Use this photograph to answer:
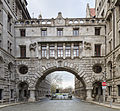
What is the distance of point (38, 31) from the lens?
3509 centimetres

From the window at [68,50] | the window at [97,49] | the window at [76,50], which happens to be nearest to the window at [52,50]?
the window at [68,50]

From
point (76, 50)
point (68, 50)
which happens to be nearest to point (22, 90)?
point (68, 50)

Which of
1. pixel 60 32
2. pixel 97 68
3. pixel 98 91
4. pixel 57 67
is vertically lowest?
pixel 98 91

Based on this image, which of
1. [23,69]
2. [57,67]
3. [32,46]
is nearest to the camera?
[57,67]

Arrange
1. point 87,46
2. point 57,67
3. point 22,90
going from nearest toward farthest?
point 87,46 → point 57,67 → point 22,90

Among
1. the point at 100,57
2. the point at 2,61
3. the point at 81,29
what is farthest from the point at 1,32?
the point at 100,57

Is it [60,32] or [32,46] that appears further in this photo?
[60,32]

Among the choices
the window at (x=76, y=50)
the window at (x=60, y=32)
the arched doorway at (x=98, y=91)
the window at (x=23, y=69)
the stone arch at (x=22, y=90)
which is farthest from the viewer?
the arched doorway at (x=98, y=91)

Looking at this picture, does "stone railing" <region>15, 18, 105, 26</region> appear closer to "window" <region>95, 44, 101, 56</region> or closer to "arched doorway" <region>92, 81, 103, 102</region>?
"window" <region>95, 44, 101, 56</region>

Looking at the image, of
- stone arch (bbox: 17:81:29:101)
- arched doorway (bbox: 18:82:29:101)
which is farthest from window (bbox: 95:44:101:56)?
arched doorway (bbox: 18:82:29:101)

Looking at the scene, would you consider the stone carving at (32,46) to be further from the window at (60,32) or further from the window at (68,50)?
the window at (68,50)

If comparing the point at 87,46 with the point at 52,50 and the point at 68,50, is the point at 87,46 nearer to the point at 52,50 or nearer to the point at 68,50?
the point at 68,50

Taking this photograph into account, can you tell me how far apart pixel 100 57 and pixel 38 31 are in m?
12.4

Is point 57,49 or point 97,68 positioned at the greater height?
point 57,49
